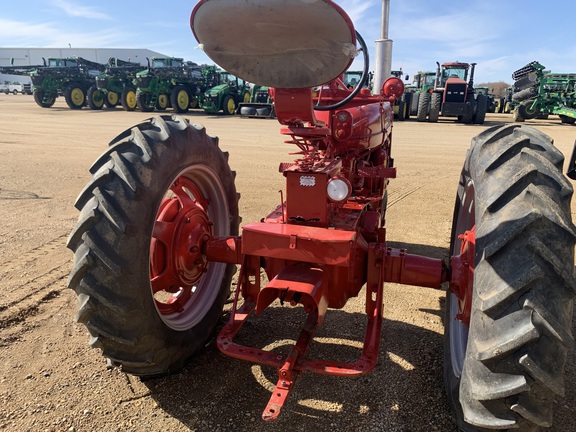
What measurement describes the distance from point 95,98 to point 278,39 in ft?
86.8

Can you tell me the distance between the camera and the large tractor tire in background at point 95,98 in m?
24.7

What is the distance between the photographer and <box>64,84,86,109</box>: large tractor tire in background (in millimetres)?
25328

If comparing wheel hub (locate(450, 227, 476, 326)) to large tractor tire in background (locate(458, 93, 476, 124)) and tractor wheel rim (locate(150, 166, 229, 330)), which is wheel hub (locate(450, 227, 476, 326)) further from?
large tractor tire in background (locate(458, 93, 476, 124))

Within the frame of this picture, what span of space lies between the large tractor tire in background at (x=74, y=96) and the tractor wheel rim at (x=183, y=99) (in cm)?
781

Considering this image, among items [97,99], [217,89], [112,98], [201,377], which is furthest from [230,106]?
[201,377]

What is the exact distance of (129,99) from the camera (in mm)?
24422

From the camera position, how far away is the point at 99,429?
2234mm

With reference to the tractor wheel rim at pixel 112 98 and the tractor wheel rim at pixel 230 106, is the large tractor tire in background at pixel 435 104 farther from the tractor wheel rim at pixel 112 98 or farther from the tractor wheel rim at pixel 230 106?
the tractor wheel rim at pixel 112 98

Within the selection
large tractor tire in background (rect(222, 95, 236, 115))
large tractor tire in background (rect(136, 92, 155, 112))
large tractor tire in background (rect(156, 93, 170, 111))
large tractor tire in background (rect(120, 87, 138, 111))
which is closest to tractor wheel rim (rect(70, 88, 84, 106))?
large tractor tire in background (rect(120, 87, 138, 111))

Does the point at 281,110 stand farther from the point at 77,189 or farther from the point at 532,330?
the point at 77,189

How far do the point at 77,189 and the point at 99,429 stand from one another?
5738 mm

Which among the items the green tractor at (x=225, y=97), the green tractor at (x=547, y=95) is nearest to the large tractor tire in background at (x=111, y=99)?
the green tractor at (x=225, y=97)

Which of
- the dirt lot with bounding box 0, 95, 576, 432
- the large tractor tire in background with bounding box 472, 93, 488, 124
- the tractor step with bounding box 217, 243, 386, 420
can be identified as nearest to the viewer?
the tractor step with bounding box 217, 243, 386, 420

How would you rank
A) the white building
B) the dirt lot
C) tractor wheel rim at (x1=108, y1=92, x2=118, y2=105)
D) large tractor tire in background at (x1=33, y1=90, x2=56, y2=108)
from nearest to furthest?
1. the dirt lot
2. tractor wheel rim at (x1=108, y1=92, x2=118, y2=105)
3. large tractor tire in background at (x1=33, y1=90, x2=56, y2=108)
4. the white building
